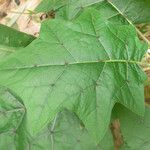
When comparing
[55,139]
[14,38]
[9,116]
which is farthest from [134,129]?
[14,38]

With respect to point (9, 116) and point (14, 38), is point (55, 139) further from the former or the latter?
point (14, 38)

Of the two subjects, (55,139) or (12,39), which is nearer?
(55,139)

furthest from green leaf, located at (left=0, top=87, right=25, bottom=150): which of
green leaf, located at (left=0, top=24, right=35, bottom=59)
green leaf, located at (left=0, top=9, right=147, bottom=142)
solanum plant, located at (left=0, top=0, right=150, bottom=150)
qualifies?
green leaf, located at (left=0, top=9, right=147, bottom=142)

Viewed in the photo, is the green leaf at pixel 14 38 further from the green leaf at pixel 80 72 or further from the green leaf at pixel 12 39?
the green leaf at pixel 80 72

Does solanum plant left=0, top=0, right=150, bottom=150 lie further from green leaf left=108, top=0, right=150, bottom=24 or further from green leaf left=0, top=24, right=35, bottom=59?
green leaf left=108, top=0, right=150, bottom=24

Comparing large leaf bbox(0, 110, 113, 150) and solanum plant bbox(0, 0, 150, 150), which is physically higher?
solanum plant bbox(0, 0, 150, 150)

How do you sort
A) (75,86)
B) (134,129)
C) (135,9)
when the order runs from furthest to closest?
(135,9), (134,129), (75,86)

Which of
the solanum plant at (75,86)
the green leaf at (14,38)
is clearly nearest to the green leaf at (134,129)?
the solanum plant at (75,86)

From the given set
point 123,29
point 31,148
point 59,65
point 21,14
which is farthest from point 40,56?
point 21,14

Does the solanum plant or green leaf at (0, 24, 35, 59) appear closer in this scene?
the solanum plant
